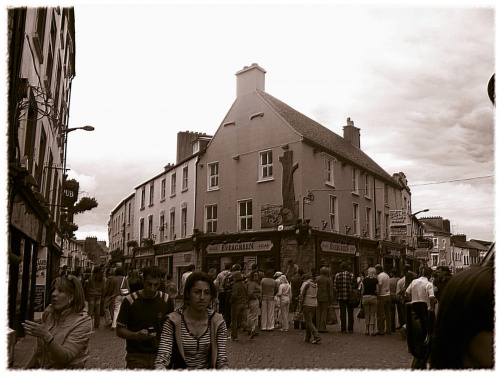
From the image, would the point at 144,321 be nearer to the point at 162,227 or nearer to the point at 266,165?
the point at 266,165

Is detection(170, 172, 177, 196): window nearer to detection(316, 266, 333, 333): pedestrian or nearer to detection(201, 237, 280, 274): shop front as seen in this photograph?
detection(201, 237, 280, 274): shop front

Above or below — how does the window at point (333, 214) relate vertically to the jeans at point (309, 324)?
above

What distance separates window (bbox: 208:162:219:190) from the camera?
25.5m

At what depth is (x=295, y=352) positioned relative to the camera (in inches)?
340

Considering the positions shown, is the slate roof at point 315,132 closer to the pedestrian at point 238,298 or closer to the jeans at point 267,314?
the jeans at point 267,314

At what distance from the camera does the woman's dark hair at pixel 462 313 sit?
4.43ft

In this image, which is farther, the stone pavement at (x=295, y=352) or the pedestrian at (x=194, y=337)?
the stone pavement at (x=295, y=352)

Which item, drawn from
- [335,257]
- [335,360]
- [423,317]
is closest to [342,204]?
[335,257]

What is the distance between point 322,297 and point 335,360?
446cm

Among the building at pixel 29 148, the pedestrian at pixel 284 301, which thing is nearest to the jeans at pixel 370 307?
the pedestrian at pixel 284 301

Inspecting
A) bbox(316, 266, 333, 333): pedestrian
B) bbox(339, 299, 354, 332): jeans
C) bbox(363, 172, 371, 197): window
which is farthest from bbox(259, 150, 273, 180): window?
bbox(339, 299, 354, 332): jeans

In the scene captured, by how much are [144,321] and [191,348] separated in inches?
48.3

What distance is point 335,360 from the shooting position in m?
7.64

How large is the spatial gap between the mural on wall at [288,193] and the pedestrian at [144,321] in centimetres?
1742
